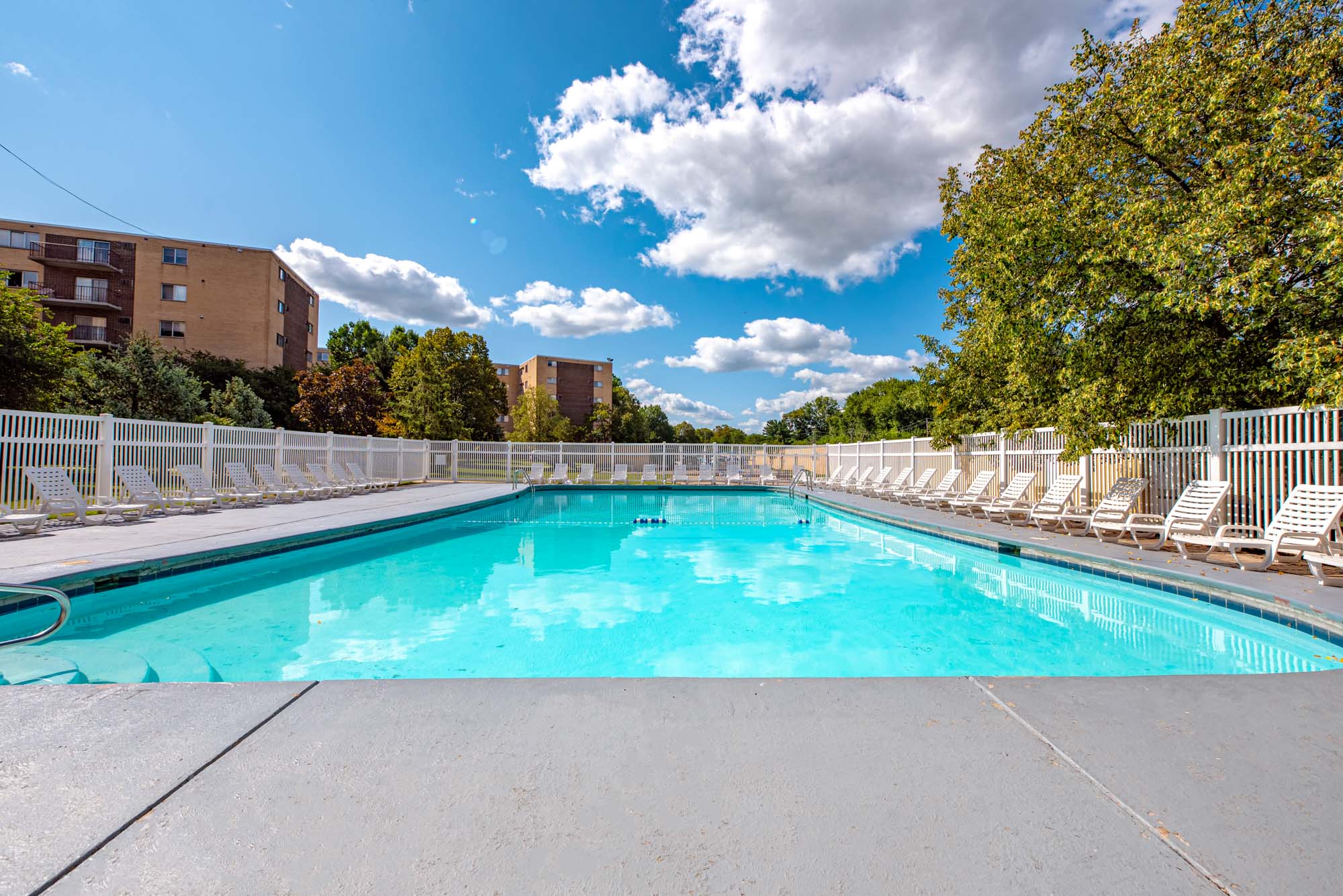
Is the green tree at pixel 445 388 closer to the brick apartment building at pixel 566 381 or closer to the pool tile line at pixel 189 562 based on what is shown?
the pool tile line at pixel 189 562

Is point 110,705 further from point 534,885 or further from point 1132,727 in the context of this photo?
point 1132,727

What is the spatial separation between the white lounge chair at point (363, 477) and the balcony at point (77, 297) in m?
24.0

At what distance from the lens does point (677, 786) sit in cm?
175

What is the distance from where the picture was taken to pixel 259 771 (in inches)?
70.9

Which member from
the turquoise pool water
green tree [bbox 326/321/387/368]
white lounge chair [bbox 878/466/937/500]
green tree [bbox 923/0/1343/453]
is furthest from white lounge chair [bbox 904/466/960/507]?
green tree [bbox 326/321/387/368]

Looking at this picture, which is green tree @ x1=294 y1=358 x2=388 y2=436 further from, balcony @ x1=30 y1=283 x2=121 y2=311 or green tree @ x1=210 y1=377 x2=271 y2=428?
balcony @ x1=30 y1=283 x2=121 y2=311

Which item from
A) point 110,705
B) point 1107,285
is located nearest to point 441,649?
point 110,705

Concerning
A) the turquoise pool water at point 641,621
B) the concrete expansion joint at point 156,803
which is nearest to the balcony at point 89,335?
the turquoise pool water at point 641,621

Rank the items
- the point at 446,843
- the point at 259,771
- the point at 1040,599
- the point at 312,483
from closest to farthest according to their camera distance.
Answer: the point at 446,843, the point at 259,771, the point at 1040,599, the point at 312,483

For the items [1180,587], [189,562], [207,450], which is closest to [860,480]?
[1180,587]

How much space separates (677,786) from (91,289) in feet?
133

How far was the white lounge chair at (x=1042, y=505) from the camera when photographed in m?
8.66

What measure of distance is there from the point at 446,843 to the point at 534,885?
306mm

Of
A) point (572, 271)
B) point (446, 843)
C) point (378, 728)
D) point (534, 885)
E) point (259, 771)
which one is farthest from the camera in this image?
point (572, 271)
